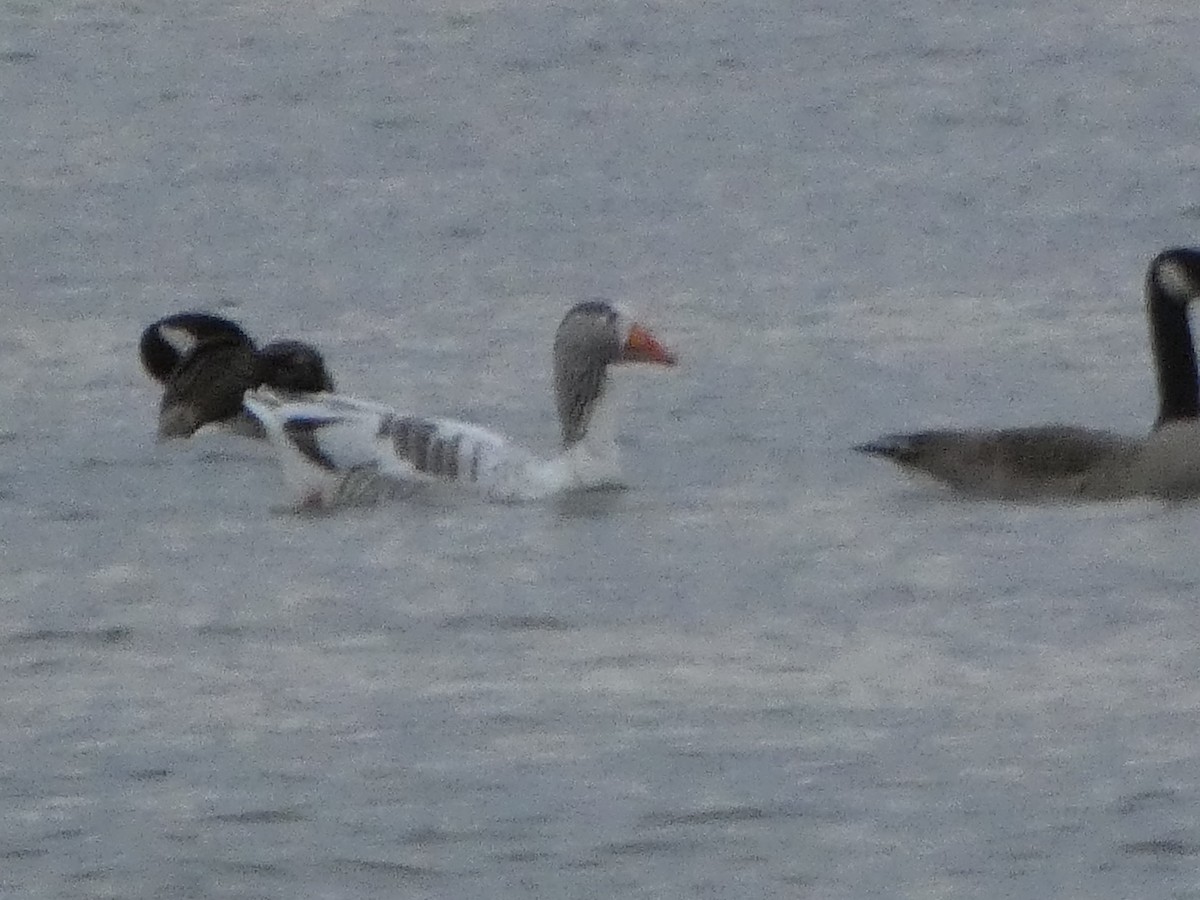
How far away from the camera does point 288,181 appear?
78.7 ft

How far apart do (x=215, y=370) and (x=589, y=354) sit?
1.86 meters

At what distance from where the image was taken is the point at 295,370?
16.0 metres

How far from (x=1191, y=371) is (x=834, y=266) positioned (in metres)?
5.16

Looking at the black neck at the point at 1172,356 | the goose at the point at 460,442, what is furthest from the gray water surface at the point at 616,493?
the black neck at the point at 1172,356

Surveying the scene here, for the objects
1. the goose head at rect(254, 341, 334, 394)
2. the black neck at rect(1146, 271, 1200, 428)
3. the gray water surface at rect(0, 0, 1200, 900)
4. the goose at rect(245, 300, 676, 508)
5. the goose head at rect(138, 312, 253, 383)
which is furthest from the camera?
the goose head at rect(138, 312, 253, 383)

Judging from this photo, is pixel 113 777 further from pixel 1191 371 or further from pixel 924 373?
pixel 924 373

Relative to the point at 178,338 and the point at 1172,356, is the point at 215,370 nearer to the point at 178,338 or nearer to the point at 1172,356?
the point at 178,338

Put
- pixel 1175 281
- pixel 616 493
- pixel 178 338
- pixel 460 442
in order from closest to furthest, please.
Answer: pixel 460 442 → pixel 616 493 → pixel 1175 281 → pixel 178 338

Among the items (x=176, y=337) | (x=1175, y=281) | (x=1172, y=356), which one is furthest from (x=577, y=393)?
(x=176, y=337)

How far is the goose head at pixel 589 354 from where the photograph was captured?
50.0 feet

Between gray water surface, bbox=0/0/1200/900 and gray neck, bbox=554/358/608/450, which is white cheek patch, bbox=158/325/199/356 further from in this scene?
gray neck, bbox=554/358/608/450

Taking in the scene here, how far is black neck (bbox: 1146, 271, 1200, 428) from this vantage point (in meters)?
15.2

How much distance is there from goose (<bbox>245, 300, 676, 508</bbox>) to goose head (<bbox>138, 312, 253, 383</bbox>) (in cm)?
150

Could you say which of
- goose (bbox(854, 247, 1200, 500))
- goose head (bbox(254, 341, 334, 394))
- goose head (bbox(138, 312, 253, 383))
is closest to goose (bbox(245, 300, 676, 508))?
goose head (bbox(254, 341, 334, 394))
